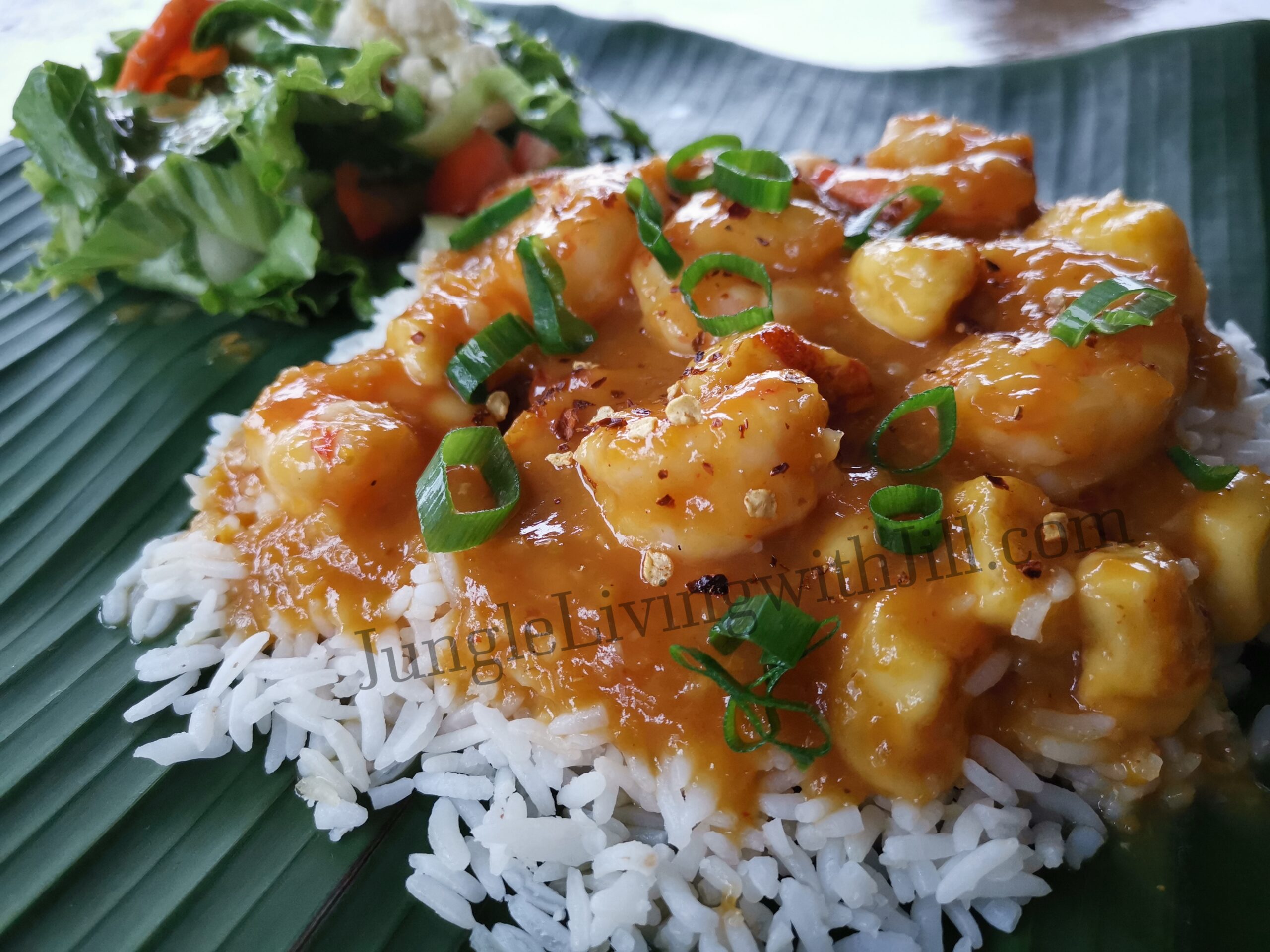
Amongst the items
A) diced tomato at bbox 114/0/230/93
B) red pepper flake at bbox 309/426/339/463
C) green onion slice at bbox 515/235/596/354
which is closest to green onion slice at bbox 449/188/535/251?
green onion slice at bbox 515/235/596/354

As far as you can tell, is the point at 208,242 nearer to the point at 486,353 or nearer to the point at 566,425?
the point at 486,353

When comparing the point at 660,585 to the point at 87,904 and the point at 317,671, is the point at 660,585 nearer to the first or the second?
the point at 317,671

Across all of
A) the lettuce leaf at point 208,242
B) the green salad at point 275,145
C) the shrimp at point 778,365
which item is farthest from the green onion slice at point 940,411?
the lettuce leaf at point 208,242

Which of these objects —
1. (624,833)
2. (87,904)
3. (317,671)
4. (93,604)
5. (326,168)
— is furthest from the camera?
(326,168)

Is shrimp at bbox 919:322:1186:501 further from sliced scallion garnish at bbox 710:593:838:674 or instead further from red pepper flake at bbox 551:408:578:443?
red pepper flake at bbox 551:408:578:443

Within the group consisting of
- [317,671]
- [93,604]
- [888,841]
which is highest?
[93,604]

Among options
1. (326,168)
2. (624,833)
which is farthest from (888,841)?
(326,168)
